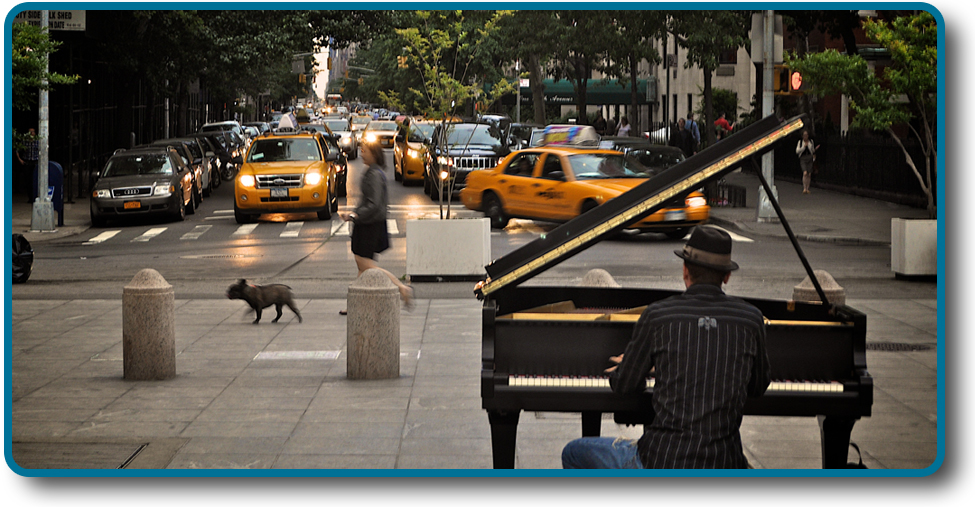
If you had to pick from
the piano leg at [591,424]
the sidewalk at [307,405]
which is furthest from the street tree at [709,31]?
the piano leg at [591,424]

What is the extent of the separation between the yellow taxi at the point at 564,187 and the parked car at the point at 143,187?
6565 millimetres

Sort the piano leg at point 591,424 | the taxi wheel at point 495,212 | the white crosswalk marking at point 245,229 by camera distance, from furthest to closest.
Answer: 1. the white crosswalk marking at point 245,229
2. the taxi wheel at point 495,212
3. the piano leg at point 591,424

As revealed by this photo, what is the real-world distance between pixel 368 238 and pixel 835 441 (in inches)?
255

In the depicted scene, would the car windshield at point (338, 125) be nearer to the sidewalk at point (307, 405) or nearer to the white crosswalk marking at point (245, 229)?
the white crosswalk marking at point (245, 229)

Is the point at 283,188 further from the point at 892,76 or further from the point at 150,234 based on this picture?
the point at 892,76

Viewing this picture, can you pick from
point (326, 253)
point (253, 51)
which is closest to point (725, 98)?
point (253, 51)

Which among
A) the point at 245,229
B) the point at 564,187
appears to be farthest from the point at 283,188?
the point at 564,187

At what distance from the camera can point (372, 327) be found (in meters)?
8.58

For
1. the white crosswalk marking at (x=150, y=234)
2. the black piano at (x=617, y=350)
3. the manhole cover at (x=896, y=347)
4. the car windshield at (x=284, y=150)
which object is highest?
the car windshield at (x=284, y=150)

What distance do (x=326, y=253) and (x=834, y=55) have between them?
8909 mm

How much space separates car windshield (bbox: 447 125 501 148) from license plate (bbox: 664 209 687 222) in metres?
10.1

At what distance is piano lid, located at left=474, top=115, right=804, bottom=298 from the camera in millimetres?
5234

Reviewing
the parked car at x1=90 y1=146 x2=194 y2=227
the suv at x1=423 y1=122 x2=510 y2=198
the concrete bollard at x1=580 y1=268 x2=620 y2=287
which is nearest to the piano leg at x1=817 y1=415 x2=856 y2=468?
the concrete bollard at x1=580 y1=268 x2=620 y2=287

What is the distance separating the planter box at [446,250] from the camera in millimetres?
14594
